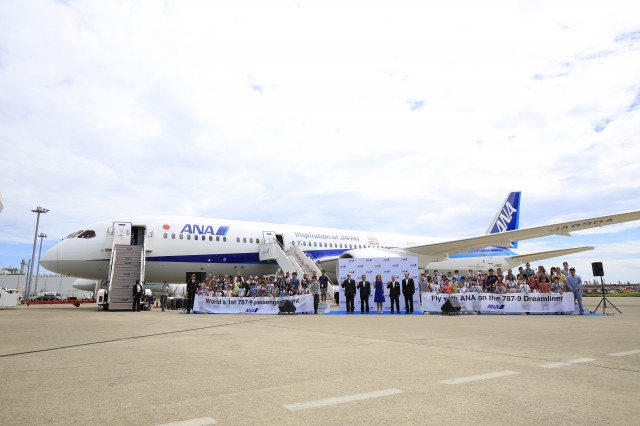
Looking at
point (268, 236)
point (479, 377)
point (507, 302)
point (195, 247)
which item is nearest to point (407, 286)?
point (507, 302)

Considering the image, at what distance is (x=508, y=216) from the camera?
31922 millimetres

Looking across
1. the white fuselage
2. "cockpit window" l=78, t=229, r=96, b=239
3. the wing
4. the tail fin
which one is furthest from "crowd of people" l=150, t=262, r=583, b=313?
the tail fin

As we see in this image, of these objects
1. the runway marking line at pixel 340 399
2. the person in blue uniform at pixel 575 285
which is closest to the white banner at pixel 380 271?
the person in blue uniform at pixel 575 285

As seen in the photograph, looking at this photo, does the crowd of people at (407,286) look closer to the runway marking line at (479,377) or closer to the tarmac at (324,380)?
the tarmac at (324,380)

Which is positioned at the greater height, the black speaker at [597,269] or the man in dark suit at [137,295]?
the black speaker at [597,269]

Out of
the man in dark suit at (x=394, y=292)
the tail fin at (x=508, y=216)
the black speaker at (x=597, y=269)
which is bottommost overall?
the man in dark suit at (x=394, y=292)

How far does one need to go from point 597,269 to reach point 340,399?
14.9 metres

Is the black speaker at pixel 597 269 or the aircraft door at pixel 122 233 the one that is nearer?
the black speaker at pixel 597 269

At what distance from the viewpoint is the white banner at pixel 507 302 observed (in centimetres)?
1418

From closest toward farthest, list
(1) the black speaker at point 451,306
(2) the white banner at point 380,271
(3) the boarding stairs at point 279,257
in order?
(1) the black speaker at point 451,306, (2) the white banner at point 380,271, (3) the boarding stairs at point 279,257

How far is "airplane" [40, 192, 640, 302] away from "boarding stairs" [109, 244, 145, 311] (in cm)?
13

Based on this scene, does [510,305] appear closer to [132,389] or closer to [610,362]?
[610,362]

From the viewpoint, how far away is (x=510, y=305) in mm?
14781

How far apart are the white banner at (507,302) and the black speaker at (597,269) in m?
1.74
